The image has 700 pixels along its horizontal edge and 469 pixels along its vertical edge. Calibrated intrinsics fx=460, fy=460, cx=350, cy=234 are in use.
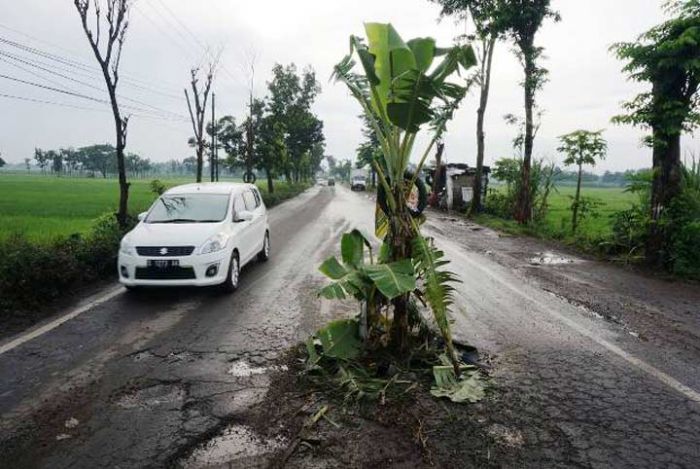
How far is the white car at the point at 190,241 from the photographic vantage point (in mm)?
6742

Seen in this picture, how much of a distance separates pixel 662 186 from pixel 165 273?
9926 millimetres

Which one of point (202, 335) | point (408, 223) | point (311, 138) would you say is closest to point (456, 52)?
point (408, 223)

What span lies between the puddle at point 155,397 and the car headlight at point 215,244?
9.60ft

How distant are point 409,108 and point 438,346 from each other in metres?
2.49

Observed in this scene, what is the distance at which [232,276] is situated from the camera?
7.45 meters

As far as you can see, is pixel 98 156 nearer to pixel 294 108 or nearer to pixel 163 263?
pixel 294 108

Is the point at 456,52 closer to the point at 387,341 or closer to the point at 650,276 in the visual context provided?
→ the point at 387,341

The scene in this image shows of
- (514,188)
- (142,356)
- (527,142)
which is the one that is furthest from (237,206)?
(514,188)

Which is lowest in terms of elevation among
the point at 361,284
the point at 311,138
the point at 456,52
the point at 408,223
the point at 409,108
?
the point at 361,284


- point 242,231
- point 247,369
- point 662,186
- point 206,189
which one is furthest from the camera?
point 662,186

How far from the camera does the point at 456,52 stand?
4066 mm

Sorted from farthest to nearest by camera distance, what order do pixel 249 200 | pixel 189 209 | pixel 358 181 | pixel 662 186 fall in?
1. pixel 358 181
2. pixel 662 186
3. pixel 249 200
4. pixel 189 209

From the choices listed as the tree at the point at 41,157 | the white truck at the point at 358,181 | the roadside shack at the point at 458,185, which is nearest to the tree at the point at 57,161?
the tree at the point at 41,157

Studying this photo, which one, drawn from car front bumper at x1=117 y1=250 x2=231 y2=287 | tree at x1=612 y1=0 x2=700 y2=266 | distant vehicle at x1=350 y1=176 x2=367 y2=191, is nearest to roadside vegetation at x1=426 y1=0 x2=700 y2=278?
tree at x1=612 y1=0 x2=700 y2=266
